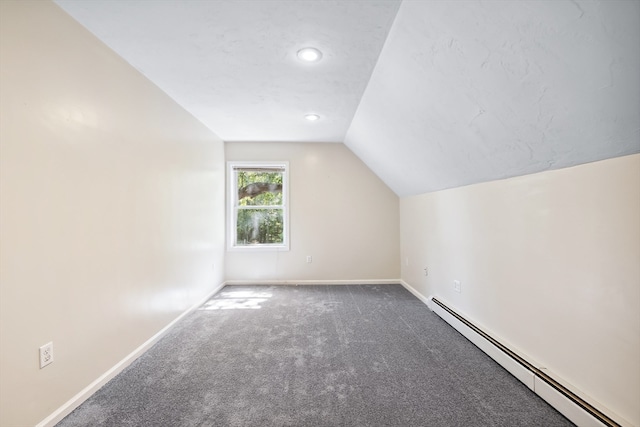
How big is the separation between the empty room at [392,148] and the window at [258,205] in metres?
1.47

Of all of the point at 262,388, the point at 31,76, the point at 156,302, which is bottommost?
the point at 262,388

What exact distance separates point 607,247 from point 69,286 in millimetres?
2842

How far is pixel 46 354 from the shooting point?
1.49m

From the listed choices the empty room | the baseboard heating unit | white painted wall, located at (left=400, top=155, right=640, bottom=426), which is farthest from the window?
the baseboard heating unit

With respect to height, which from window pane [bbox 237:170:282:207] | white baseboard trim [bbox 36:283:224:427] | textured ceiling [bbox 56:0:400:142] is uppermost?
textured ceiling [bbox 56:0:400:142]

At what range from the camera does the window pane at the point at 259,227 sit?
4.65 m

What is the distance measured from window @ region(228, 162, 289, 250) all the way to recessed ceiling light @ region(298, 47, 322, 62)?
2.57m

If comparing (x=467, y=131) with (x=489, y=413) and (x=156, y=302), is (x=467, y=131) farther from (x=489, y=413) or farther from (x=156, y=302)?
(x=156, y=302)

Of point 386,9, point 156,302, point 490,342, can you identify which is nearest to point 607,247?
point 490,342

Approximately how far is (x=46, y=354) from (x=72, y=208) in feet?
2.57

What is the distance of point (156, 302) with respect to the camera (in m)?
2.55

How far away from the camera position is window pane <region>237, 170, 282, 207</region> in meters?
4.64

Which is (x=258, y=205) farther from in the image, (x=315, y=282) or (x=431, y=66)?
(x=431, y=66)

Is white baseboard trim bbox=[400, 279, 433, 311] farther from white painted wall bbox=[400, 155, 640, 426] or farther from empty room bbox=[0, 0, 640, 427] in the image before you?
white painted wall bbox=[400, 155, 640, 426]
